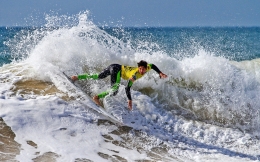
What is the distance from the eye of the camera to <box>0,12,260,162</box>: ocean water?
644cm

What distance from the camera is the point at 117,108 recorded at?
8.08 m

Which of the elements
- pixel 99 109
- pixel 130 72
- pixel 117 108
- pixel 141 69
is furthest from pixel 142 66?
pixel 99 109

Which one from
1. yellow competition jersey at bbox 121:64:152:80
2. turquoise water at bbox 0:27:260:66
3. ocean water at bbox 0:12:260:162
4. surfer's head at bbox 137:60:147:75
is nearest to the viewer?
ocean water at bbox 0:12:260:162

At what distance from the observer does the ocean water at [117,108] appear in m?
6.44

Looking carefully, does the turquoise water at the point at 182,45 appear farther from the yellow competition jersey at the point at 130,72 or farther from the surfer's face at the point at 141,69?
the surfer's face at the point at 141,69

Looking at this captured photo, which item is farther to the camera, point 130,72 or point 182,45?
point 182,45

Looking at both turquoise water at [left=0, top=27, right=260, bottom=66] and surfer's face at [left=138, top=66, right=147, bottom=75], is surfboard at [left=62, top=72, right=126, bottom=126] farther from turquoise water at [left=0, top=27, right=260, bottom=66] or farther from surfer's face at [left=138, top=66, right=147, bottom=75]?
turquoise water at [left=0, top=27, right=260, bottom=66]

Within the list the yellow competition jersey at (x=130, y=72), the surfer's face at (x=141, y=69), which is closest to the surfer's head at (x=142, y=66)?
the surfer's face at (x=141, y=69)

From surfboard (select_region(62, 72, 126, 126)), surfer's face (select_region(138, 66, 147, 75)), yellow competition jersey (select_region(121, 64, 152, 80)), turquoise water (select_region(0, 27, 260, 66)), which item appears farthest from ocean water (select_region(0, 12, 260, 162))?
turquoise water (select_region(0, 27, 260, 66))

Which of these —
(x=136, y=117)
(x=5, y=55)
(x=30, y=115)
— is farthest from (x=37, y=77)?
(x=5, y=55)

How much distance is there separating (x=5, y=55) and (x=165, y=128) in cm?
1270

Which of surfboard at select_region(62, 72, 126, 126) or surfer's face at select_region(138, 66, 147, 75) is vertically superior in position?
surfer's face at select_region(138, 66, 147, 75)

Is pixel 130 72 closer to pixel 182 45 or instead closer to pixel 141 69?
pixel 141 69

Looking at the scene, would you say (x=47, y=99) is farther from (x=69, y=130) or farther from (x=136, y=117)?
(x=136, y=117)
